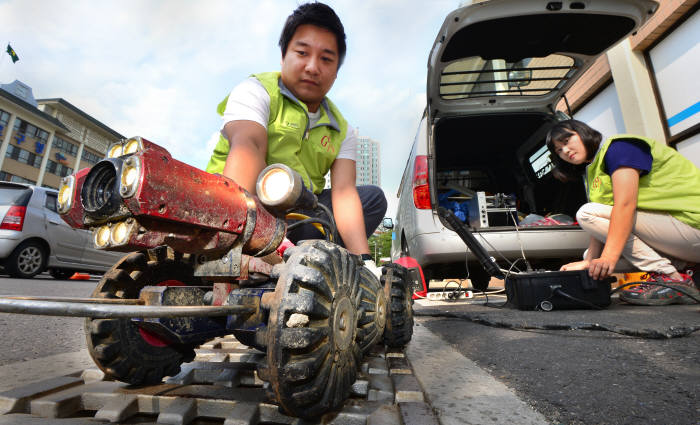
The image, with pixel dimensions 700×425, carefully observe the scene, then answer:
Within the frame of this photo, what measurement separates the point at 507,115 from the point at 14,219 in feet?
24.5

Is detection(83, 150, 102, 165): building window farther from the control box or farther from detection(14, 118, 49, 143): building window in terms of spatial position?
the control box

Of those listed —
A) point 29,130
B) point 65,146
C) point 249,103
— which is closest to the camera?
point 249,103

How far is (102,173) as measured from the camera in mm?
784

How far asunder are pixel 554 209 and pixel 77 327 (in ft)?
15.7

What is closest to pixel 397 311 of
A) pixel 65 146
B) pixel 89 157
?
pixel 65 146

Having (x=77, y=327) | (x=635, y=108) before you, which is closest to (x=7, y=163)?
(x=77, y=327)

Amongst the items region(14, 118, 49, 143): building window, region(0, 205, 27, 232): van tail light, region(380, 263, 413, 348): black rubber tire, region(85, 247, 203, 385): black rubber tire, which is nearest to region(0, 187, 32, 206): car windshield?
region(0, 205, 27, 232): van tail light

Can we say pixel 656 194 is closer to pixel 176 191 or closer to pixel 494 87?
pixel 494 87

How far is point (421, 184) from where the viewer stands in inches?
135

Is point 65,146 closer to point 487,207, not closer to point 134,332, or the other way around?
point 487,207

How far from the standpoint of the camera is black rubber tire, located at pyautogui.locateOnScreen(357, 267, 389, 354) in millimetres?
1009

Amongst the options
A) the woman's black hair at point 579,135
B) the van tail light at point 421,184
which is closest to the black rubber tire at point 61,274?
the van tail light at point 421,184

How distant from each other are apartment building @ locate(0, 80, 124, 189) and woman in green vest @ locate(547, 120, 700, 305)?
32686 mm

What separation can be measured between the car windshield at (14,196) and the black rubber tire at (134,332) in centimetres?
652
